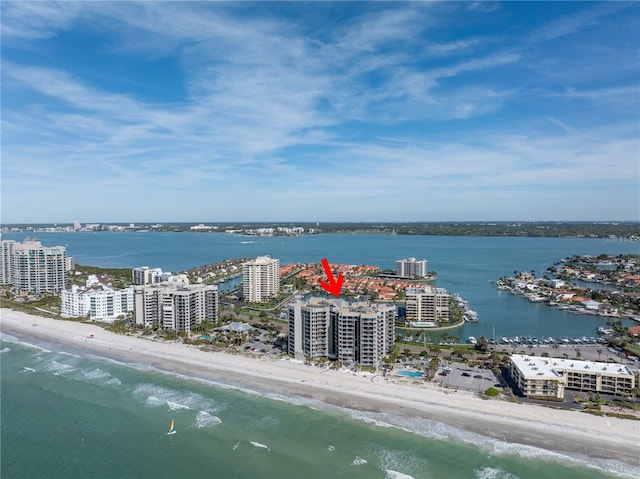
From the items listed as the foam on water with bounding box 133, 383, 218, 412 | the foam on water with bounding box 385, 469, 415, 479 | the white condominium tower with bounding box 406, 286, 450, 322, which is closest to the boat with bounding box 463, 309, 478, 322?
the white condominium tower with bounding box 406, 286, 450, 322

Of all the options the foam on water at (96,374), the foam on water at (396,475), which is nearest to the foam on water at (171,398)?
the foam on water at (96,374)

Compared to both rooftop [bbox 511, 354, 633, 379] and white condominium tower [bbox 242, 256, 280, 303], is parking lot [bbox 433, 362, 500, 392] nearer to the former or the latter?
rooftop [bbox 511, 354, 633, 379]

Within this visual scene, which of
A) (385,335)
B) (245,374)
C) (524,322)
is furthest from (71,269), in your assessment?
(524,322)

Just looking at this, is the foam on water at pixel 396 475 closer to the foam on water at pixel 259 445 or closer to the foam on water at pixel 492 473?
the foam on water at pixel 492 473

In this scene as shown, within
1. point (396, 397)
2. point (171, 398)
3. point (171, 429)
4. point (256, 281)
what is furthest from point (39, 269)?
point (396, 397)

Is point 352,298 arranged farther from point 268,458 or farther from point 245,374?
point 268,458

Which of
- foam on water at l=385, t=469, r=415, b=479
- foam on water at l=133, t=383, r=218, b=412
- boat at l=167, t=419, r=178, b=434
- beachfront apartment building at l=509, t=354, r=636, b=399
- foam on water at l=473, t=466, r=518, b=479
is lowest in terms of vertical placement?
foam on water at l=385, t=469, r=415, b=479

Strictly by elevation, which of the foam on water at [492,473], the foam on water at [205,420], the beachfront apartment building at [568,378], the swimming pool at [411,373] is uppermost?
the beachfront apartment building at [568,378]
